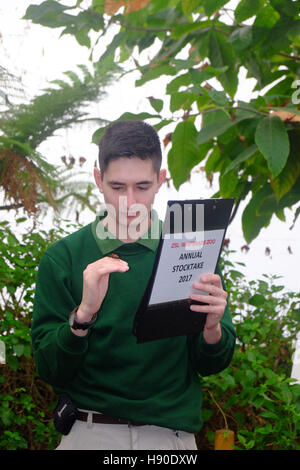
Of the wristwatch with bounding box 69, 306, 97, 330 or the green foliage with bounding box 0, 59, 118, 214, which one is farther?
the green foliage with bounding box 0, 59, 118, 214

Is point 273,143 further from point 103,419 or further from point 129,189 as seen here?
point 103,419

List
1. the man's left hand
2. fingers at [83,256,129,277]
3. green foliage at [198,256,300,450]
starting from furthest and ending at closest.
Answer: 1. green foliage at [198,256,300,450]
2. the man's left hand
3. fingers at [83,256,129,277]

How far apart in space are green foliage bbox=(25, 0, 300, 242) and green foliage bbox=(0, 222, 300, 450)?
2.36 feet

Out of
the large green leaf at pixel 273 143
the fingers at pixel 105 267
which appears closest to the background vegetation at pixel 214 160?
the large green leaf at pixel 273 143

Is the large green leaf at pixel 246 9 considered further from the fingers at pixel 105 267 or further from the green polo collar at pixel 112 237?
the fingers at pixel 105 267

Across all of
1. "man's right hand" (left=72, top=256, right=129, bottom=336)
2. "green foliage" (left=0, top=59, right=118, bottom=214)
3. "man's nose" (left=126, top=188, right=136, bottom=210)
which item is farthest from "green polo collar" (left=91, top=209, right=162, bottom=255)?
"green foliage" (left=0, top=59, right=118, bottom=214)

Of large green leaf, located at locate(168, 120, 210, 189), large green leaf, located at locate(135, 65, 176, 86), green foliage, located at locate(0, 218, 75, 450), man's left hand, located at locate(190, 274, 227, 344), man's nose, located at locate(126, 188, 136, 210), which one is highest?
large green leaf, located at locate(135, 65, 176, 86)

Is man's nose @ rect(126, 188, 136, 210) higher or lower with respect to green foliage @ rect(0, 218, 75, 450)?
higher

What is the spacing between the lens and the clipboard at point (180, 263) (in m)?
1.00

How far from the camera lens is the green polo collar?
1233mm

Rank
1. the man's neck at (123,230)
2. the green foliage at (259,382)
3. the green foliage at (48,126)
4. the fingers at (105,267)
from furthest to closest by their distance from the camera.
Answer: the green foliage at (48,126) < the green foliage at (259,382) < the man's neck at (123,230) < the fingers at (105,267)

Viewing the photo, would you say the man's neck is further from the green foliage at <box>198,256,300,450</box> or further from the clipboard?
the green foliage at <box>198,256,300,450</box>

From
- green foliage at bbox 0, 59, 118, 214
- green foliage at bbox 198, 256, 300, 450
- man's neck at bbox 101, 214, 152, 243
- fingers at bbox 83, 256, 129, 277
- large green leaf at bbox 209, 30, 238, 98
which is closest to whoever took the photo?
fingers at bbox 83, 256, 129, 277
